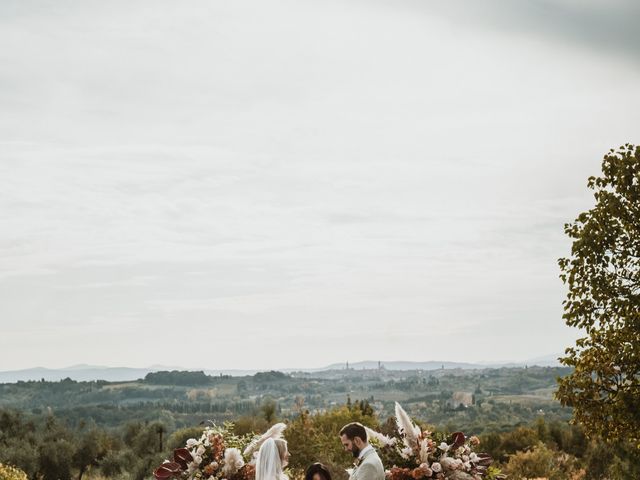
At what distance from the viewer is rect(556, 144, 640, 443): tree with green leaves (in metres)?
16.0

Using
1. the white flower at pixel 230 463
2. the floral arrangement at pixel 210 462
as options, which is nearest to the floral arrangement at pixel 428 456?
the floral arrangement at pixel 210 462

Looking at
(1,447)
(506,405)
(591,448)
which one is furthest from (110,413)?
(591,448)

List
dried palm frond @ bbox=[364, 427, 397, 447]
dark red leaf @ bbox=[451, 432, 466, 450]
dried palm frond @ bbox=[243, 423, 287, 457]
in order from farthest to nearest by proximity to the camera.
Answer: dark red leaf @ bbox=[451, 432, 466, 450], dried palm frond @ bbox=[364, 427, 397, 447], dried palm frond @ bbox=[243, 423, 287, 457]

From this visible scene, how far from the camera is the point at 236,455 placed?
10938 mm

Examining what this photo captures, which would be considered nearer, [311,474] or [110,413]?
[311,474]

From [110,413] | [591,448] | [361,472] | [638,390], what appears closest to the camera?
[361,472]

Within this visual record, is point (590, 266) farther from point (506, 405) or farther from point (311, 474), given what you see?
point (506, 405)

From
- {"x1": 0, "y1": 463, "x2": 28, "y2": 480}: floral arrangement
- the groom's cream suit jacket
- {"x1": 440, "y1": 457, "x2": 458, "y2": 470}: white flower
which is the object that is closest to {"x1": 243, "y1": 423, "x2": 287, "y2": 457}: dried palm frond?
the groom's cream suit jacket

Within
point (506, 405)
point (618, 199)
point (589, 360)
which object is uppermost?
point (618, 199)

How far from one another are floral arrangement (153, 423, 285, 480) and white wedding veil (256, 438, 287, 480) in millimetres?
870

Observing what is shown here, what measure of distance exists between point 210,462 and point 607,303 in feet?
30.4

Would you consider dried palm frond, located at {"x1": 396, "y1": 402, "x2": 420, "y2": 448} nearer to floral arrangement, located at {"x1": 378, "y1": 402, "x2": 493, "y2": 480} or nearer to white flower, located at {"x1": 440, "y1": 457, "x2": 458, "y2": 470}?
floral arrangement, located at {"x1": 378, "y1": 402, "x2": 493, "y2": 480}

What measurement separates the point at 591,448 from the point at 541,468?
5.47 meters

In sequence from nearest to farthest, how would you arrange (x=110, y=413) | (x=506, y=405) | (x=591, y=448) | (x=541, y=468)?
(x=541, y=468)
(x=591, y=448)
(x=110, y=413)
(x=506, y=405)
